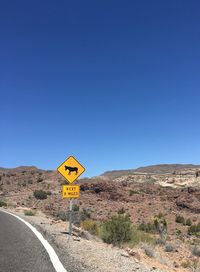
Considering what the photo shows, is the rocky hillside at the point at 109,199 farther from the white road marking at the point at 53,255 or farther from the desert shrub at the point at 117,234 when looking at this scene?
the white road marking at the point at 53,255

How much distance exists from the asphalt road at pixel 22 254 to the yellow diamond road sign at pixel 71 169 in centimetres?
255

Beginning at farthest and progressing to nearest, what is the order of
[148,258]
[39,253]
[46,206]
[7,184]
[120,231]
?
[7,184]
[46,206]
[120,231]
[148,258]
[39,253]

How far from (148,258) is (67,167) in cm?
458

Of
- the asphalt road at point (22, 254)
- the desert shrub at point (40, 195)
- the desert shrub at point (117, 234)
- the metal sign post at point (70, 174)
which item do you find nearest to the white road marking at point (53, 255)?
the asphalt road at point (22, 254)

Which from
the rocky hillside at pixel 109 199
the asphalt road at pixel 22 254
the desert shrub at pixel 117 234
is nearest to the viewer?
the asphalt road at pixel 22 254

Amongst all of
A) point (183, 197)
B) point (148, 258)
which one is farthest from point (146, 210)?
point (148, 258)

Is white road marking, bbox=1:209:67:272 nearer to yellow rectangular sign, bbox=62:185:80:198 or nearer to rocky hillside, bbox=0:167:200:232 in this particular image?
yellow rectangular sign, bbox=62:185:80:198

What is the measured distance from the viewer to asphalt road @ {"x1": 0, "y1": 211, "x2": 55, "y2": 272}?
864cm

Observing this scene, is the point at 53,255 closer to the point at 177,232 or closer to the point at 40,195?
the point at 177,232

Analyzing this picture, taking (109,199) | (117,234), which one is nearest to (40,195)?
(109,199)

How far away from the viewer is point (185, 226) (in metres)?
35.8

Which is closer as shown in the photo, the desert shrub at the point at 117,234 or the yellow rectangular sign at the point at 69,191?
the yellow rectangular sign at the point at 69,191

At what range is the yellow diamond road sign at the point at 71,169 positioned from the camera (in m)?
15.3

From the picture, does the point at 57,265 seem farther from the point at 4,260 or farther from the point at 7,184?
the point at 7,184
